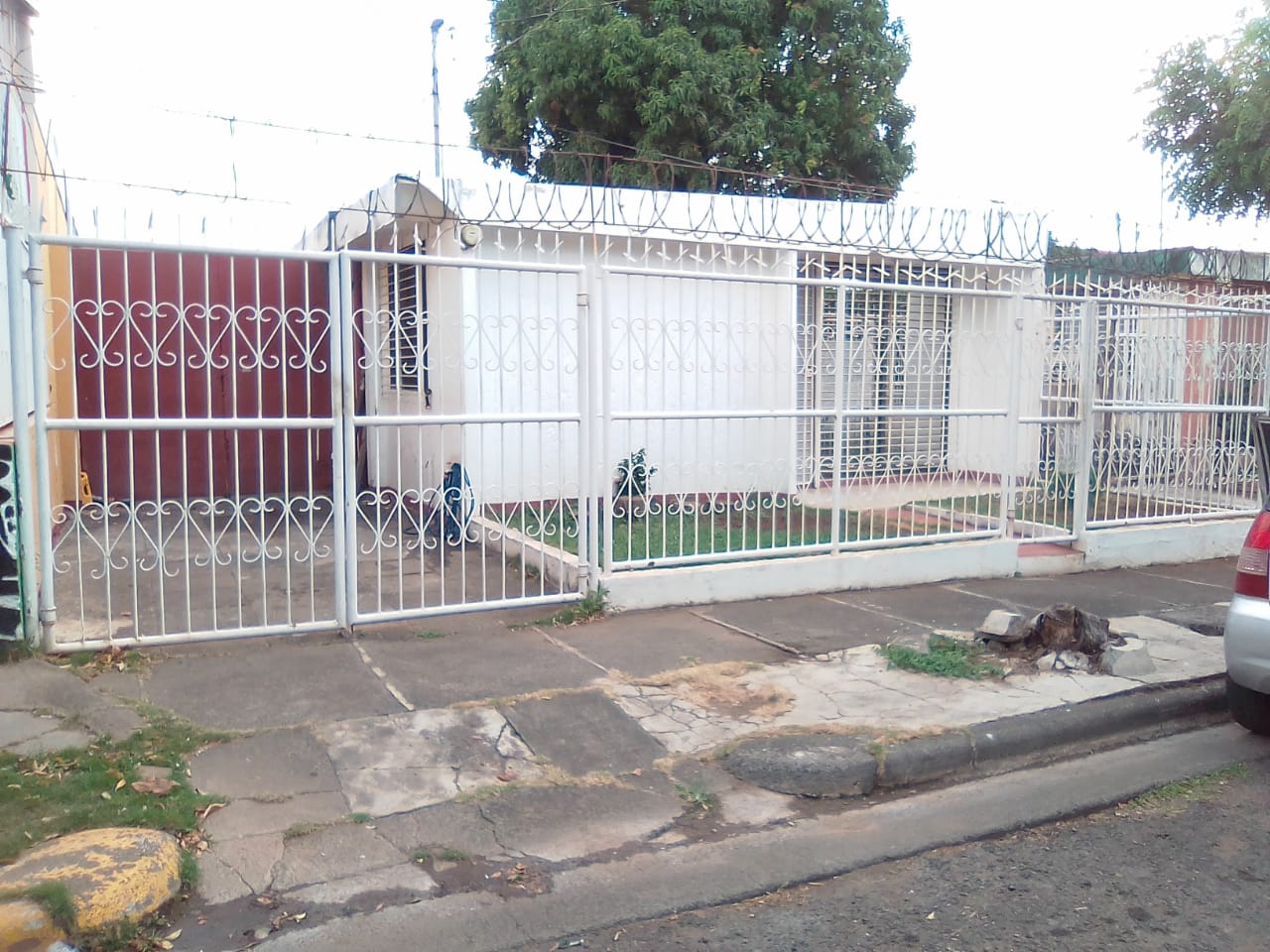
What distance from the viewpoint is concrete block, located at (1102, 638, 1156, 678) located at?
5766 millimetres

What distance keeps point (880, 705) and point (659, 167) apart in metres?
12.2

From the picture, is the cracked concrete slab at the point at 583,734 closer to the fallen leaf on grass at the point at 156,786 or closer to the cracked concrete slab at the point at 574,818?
the cracked concrete slab at the point at 574,818

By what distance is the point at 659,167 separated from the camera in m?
15.9

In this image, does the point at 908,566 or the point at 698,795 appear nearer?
the point at 698,795

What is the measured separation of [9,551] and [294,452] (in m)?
5.75

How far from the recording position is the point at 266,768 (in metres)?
4.38

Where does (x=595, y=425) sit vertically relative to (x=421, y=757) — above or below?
above

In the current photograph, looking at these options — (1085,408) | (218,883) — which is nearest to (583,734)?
(218,883)

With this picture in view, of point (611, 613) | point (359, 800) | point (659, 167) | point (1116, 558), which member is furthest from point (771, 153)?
point (359, 800)

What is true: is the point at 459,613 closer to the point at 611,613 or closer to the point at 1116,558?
the point at 611,613

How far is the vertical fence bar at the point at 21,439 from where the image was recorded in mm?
5148

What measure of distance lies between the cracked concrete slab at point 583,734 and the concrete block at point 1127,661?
277 cm

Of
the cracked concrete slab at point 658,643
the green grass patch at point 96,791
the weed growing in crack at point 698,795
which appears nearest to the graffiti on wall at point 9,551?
the green grass patch at point 96,791

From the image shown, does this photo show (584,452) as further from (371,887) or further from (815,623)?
(371,887)
